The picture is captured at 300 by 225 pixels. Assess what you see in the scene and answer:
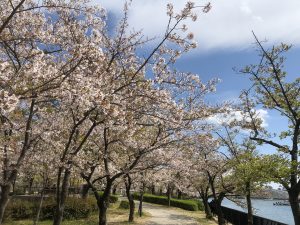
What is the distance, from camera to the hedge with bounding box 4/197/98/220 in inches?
920

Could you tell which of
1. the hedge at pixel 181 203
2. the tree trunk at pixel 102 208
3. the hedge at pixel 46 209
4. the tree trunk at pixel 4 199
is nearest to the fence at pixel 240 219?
the hedge at pixel 181 203

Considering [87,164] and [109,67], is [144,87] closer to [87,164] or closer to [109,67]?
[109,67]

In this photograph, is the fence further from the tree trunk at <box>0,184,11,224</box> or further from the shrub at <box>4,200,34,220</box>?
the tree trunk at <box>0,184,11,224</box>

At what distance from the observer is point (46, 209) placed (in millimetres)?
24516

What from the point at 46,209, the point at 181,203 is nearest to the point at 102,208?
the point at 46,209

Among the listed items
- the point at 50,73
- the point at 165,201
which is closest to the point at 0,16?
the point at 50,73

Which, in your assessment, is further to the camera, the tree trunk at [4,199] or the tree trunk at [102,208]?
the tree trunk at [102,208]

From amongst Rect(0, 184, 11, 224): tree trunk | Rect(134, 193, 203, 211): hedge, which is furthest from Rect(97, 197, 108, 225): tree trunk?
Rect(134, 193, 203, 211): hedge

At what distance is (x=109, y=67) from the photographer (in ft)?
32.6

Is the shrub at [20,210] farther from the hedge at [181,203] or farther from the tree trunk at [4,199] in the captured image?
the hedge at [181,203]

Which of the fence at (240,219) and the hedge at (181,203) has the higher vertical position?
the hedge at (181,203)

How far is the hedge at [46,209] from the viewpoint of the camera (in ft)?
76.6

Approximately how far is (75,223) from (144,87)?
56.0ft

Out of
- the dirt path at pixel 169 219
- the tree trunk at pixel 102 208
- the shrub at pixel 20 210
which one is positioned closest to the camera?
the tree trunk at pixel 102 208
